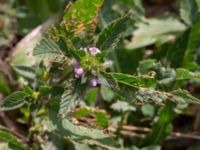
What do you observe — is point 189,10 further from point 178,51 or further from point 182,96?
point 182,96

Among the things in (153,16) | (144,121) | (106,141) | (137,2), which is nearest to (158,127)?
(144,121)

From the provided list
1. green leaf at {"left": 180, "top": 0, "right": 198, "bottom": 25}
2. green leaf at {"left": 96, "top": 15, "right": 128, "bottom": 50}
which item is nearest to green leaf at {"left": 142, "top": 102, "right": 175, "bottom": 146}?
green leaf at {"left": 180, "top": 0, "right": 198, "bottom": 25}

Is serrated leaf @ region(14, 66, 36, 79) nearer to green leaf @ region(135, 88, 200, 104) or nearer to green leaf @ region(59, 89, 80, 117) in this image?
green leaf @ region(59, 89, 80, 117)

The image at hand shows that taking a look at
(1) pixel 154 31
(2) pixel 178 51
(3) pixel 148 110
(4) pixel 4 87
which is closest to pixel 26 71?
(4) pixel 4 87

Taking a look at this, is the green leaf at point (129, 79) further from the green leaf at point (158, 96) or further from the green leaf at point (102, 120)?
the green leaf at point (102, 120)

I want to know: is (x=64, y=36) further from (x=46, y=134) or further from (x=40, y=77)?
(x=46, y=134)
